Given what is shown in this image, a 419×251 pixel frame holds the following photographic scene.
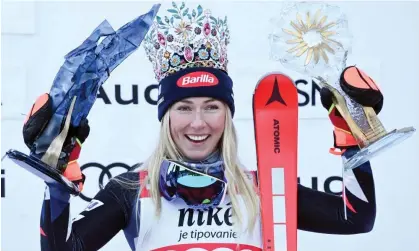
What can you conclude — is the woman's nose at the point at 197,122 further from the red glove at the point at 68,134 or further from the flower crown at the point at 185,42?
the red glove at the point at 68,134

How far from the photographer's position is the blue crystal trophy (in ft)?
7.22

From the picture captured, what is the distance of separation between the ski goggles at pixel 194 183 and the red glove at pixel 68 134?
0.94 feet

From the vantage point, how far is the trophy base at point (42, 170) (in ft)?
6.97

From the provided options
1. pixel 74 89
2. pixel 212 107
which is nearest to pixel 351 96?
pixel 212 107

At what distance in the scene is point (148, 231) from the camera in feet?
8.23

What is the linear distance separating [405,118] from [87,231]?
5.44 feet

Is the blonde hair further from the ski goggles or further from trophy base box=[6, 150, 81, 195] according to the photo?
trophy base box=[6, 150, 81, 195]

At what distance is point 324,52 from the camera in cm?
245

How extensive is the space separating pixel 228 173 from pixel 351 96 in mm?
472

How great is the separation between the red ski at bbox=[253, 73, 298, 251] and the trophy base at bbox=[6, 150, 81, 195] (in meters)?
0.64

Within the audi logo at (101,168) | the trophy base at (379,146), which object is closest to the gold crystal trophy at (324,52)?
the trophy base at (379,146)

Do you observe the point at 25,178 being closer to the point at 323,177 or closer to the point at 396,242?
the point at 323,177

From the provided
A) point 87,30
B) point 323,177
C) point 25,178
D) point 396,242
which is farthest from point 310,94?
point 25,178

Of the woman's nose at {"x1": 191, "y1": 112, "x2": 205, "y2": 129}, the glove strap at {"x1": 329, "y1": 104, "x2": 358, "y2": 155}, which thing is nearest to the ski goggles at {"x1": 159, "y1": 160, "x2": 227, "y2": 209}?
the woman's nose at {"x1": 191, "y1": 112, "x2": 205, "y2": 129}
